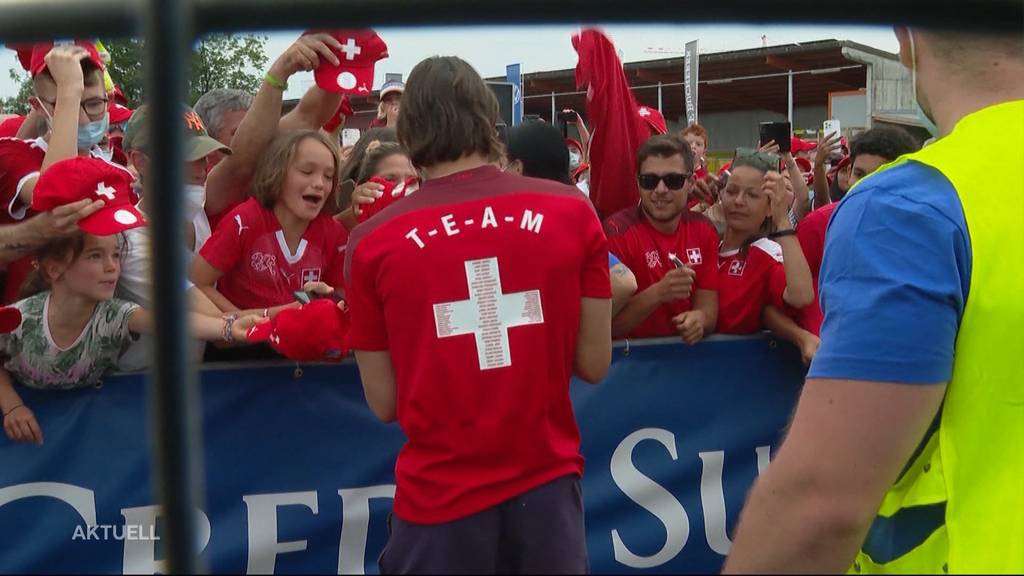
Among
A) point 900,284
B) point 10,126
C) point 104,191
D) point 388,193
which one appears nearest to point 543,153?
point 388,193

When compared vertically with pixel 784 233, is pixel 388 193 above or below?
above

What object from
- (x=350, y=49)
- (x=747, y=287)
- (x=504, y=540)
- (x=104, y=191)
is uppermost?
(x=350, y=49)

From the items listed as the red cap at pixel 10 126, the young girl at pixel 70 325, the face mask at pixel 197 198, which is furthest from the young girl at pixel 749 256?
the red cap at pixel 10 126

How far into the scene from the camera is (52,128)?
3115 mm

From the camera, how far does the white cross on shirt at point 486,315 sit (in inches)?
90.1

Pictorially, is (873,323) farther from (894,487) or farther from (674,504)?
(674,504)

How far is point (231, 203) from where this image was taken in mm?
3762

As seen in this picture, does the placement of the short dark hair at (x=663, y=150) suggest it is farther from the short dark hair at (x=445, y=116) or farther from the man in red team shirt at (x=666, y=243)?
the short dark hair at (x=445, y=116)

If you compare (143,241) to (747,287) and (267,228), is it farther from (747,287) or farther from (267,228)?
(747,287)

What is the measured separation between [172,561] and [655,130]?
4721 mm

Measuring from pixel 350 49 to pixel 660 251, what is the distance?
1.40 metres

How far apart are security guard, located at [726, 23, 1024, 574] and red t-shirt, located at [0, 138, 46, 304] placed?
2.71 meters

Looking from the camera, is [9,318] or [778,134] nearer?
[9,318]

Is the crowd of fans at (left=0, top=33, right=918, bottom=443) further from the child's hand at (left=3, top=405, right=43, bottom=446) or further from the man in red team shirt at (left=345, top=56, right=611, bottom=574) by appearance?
the man in red team shirt at (left=345, top=56, right=611, bottom=574)
